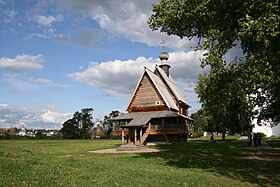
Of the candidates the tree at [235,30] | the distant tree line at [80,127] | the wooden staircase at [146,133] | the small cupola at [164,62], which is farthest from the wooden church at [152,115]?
the distant tree line at [80,127]

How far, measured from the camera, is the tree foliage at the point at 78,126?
9669 cm

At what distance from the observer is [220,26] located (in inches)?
588

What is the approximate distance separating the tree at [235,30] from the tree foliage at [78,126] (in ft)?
277

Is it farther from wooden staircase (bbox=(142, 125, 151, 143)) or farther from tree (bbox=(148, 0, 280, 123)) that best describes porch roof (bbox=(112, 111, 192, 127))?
tree (bbox=(148, 0, 280, 123))

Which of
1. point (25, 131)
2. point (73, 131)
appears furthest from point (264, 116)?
point (25, 131)

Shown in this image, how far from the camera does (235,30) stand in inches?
556

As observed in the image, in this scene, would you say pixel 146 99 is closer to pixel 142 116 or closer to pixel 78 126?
pixel 142 116

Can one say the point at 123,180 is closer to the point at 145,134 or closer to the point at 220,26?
the point at 220,26

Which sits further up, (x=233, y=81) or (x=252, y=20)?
(x=252, y=20)

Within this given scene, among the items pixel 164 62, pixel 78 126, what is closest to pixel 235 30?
pixel 164 62

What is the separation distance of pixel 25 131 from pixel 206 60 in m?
129

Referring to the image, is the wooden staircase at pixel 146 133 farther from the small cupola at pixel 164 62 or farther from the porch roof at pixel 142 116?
the small cupola at pixel 164 62

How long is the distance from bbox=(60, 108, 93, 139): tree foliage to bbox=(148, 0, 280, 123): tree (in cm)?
8443

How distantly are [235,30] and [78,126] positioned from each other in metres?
90.9
